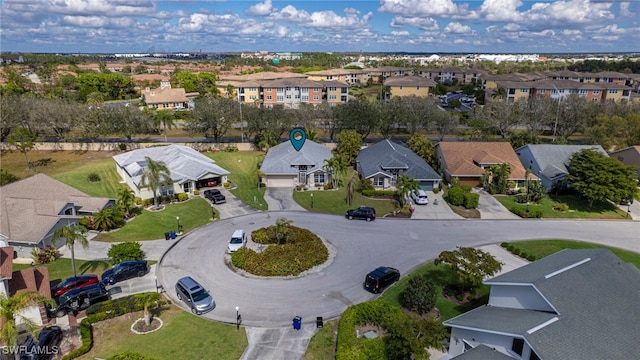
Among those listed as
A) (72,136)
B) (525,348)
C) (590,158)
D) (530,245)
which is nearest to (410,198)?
(530,245)

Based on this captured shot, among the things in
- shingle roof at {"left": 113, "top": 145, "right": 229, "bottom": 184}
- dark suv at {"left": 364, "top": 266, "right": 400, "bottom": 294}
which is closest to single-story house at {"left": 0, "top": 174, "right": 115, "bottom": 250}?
shingle roof at {"left": 113, "top": 145, "right": 229, "bottom": 184}

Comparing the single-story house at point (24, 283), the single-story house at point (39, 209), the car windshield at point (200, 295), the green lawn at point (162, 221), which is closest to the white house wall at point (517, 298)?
the car windshield at point (200, 295)

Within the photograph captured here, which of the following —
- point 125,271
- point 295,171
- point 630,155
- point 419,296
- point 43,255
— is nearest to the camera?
point 419,296

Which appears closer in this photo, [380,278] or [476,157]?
[380,278]

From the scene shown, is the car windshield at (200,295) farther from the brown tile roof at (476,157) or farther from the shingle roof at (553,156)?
the shingle roof at (553,156)

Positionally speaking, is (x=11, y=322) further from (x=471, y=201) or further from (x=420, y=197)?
(x=471, y=201)

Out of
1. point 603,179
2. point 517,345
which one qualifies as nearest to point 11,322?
point 517,345

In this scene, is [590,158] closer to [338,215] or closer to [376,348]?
[338,215]
